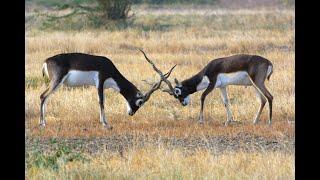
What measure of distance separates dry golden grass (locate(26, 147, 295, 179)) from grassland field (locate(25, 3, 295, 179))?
0.01 m

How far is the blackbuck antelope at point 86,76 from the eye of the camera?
13.2 meters

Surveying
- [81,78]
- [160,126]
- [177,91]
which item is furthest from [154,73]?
[160,126]

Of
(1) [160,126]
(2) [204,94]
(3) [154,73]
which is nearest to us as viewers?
(1) [160,126]

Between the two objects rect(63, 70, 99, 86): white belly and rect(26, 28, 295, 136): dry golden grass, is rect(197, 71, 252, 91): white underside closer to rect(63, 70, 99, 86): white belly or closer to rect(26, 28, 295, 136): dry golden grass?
rect(26, 28, 295, 136): dry golden grass

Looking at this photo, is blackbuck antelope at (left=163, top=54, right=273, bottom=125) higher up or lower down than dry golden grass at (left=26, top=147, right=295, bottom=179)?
higher up

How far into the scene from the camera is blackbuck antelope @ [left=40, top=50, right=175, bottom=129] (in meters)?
13.2

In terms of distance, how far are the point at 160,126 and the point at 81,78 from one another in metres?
1.55

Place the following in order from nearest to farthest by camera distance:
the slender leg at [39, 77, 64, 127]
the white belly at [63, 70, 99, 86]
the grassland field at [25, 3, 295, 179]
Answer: the grassland field at [25, 3, 295, 179]
the slender leg at [39, 77, 64, 127]
the white belly at [63, 70, 99, 86]

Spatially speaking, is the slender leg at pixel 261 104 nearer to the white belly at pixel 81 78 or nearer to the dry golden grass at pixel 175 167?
the white belly at pixel 81 78

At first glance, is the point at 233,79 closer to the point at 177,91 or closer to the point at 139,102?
the point at 177,91

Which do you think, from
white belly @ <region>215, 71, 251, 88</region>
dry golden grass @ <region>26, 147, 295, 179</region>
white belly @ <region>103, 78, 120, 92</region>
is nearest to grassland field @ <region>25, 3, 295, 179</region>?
dry golden grass @ <region>26, 147, 295, 179</region>

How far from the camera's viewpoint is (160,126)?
13.3 m

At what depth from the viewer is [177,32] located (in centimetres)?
2995

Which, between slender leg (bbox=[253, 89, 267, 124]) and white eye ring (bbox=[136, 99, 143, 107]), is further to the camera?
white eye ring (bbox=[136, 99, 143, 107])
